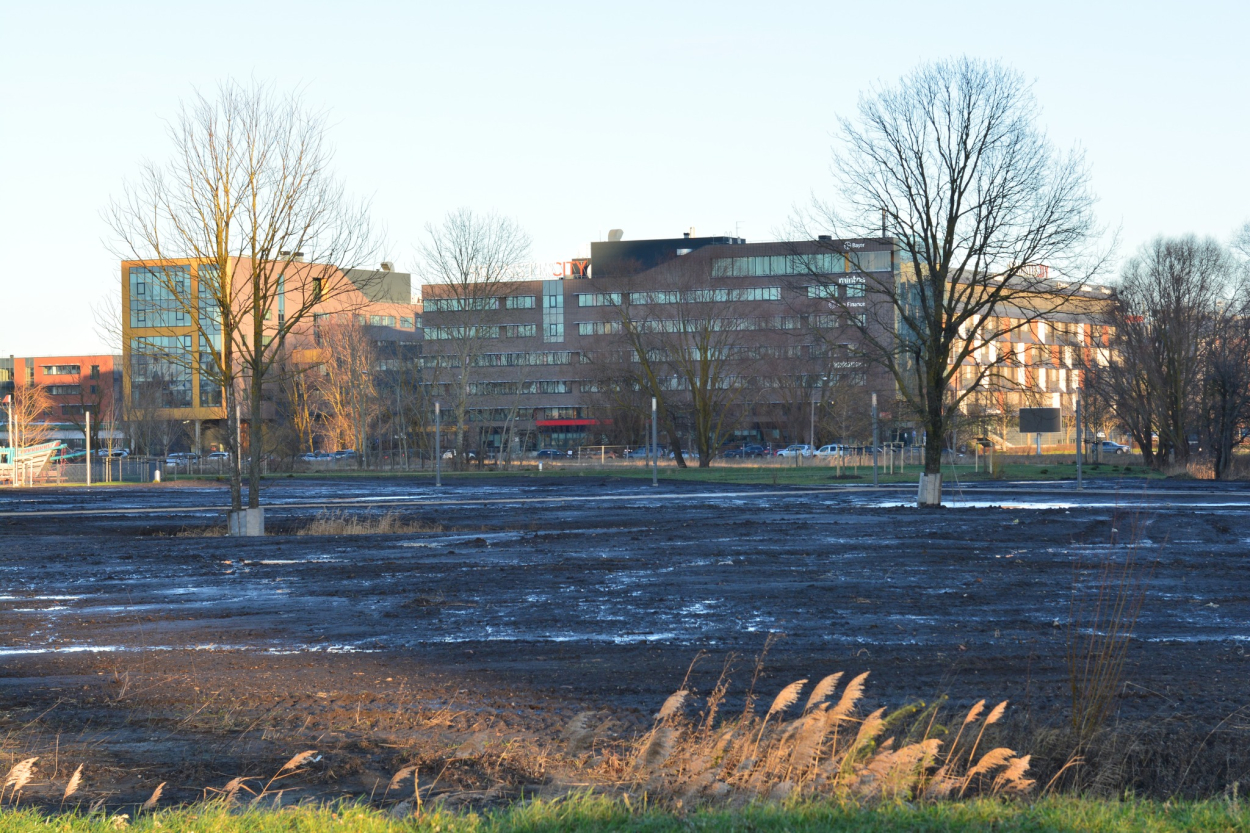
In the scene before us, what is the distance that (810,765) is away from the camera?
6816 mm

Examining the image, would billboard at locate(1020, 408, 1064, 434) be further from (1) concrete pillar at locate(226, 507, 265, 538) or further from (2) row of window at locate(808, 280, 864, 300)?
(1) concrete pillar at locate(226, 507, 265, 538)

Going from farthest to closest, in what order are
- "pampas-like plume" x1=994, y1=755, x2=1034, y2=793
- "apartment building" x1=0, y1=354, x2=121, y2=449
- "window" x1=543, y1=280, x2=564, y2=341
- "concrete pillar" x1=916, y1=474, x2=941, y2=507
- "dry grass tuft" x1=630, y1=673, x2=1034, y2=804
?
"apartment building" x1=0, y1=354, x2=121, y2=449, "window" x1=543, y1=280, x2=564, y2=341, "concrete pillar" x1=916, y1=474, x2=941, y2=507, "dry grass tuft" x1=630, y1=673, x2=1034, y2=804, "pampas-like plume" x1=994, y1=755, x2=1034, y2=793

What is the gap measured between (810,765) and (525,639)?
5.74 m

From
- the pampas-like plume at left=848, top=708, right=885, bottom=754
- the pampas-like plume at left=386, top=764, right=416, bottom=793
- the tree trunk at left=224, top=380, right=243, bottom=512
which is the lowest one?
the pampas-like plume at left=386, top=764, right=416, bottom=793

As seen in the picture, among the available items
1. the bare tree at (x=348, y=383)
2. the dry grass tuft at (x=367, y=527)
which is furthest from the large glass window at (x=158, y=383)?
the dry grass tuft at (x=367, y=527)

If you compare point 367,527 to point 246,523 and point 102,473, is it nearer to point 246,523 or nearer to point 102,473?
point 246,523

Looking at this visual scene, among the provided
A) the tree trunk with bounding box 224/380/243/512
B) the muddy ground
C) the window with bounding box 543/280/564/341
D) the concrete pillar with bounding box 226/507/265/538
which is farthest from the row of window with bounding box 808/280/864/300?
the window with bounding box 543/280/564/341

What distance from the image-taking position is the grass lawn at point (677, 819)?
18.5ft

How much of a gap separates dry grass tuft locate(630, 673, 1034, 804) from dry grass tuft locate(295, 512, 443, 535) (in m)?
20.1

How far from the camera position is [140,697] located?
30.9ft

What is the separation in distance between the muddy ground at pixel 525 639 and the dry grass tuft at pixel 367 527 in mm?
1799

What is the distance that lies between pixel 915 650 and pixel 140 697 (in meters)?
6.96

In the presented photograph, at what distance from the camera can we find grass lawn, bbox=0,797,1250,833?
5.65 metres

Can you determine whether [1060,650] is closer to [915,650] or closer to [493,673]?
[915,650]
